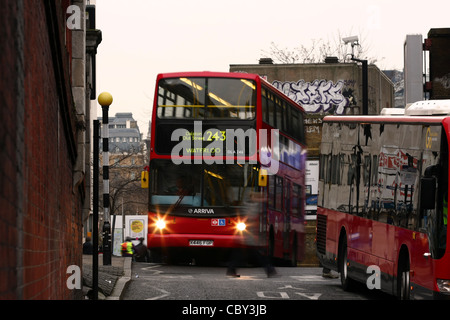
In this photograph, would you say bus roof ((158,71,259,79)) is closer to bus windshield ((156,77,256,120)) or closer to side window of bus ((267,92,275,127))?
bus windshield ((156,77,256,120))

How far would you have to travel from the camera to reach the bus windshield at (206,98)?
23188 millimetres

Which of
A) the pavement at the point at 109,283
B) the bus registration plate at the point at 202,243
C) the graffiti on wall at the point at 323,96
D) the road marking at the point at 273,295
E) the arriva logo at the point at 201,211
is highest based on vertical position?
the graffiti on wall at the point at 323,96

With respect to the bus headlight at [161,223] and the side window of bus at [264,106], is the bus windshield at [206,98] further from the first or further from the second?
the bus headlight at [161,223]

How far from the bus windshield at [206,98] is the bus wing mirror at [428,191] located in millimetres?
10238

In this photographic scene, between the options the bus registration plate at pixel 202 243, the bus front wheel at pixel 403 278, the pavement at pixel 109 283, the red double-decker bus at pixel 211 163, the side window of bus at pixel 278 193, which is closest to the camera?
the bus front wheel at pixel 403 278

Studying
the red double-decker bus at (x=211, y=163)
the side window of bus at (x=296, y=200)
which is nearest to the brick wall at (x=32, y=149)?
the red double-decker bus at (x=211, y=163)

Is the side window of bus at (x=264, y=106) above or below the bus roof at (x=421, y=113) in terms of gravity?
above

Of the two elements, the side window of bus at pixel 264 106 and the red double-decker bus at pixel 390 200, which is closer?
the red double-decker bus at pixel 390 200

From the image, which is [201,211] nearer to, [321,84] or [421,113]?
[421,113]

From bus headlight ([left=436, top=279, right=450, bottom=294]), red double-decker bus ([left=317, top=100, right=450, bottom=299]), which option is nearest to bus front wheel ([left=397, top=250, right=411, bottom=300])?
red double-decker bus ([left=317, top=100, right=450, bottom=299])

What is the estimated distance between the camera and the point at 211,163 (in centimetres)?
2348

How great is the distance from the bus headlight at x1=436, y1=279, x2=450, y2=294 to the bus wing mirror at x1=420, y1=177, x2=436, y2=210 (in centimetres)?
100

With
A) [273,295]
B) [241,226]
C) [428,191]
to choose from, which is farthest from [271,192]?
[428,191]

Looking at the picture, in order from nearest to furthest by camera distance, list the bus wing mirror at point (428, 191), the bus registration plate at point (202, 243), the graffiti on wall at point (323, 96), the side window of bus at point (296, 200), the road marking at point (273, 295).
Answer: the bus wing mirror at point (428, 191) < the road marking at point (273, 295) < the bus registration plate at point (202, 243) < the side window of bus at point (296, 200) < the graffiti on wall at point (323, 96)
